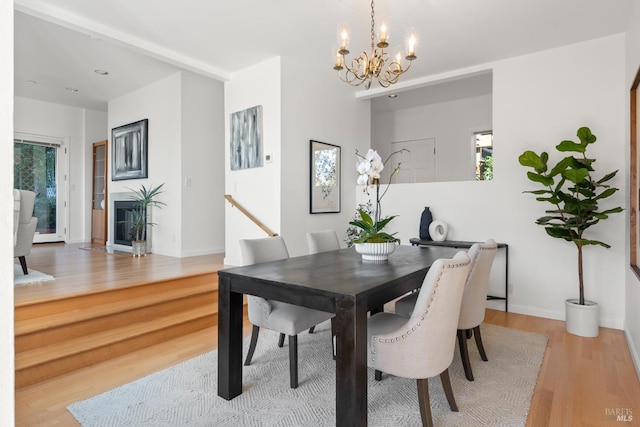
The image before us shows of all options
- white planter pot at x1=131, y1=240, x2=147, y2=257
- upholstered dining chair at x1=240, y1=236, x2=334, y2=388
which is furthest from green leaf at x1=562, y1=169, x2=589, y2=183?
white planter pot at x1=131, y1=240, x2=147, y2=257

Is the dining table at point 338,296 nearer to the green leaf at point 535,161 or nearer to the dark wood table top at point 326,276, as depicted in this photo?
the dark wood table top at point 326,276

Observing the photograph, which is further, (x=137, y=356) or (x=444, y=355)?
(x=137, y=356)

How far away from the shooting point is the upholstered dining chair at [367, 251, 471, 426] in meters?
1.71

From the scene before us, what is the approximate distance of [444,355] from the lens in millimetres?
1830

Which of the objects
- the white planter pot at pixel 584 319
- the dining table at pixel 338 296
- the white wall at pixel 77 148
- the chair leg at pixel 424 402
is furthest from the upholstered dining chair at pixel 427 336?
the white wall at pixel 77 148

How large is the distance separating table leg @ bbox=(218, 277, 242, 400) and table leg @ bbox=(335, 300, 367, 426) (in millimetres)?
775

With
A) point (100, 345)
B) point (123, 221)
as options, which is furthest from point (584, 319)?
point (123, 221)

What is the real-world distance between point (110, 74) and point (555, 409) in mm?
6243

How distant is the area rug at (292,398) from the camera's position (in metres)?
1.96

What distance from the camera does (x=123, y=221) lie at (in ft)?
20.3

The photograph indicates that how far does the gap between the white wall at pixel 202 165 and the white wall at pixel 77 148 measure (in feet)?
10.8

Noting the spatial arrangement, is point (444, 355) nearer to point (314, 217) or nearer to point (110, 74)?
point (314, 217)

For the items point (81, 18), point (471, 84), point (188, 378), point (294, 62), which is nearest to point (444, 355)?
point (188, 378)

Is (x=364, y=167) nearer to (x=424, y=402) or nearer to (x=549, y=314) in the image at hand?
(x=424, y=402)
